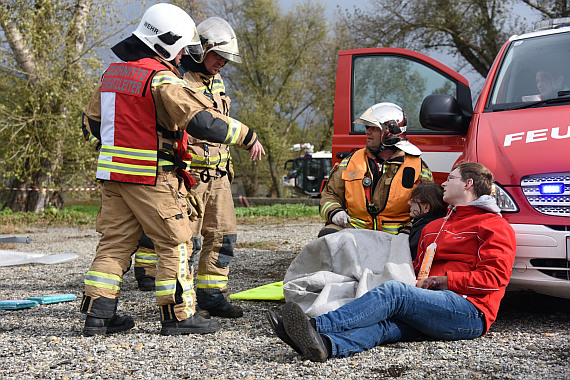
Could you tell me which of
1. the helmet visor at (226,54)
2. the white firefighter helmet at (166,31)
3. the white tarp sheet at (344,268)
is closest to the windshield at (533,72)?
the white tarp sheet at (344,268)

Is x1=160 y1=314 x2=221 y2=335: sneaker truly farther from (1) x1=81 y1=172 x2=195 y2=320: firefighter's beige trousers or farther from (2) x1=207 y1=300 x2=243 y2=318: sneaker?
(2) x1=207 y1=300 x2=243 y2=318: sneaker

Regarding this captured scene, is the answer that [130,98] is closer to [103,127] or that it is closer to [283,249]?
[103,127]

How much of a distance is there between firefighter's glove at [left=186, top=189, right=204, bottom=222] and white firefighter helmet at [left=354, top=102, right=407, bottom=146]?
1.54 metres

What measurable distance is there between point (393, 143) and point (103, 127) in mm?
2260

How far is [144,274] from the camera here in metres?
6.08

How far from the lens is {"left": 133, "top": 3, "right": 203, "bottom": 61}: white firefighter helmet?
4094 millimetres

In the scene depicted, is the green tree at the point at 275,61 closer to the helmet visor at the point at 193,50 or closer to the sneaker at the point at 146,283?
the sneaker at the point at 146,283

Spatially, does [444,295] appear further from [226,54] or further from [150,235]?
[226,54]

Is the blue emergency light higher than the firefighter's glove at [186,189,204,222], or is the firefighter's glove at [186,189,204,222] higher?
the blue emergency light

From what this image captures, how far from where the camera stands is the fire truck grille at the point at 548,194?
392cm

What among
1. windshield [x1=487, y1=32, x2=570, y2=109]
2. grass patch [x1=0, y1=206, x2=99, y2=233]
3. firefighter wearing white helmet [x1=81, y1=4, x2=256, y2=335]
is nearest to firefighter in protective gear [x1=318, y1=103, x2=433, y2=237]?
windshield [x1=487, y1=32, x2=570, y2=109]

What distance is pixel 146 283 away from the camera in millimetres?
6051

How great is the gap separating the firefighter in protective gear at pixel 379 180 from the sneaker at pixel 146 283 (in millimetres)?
1864

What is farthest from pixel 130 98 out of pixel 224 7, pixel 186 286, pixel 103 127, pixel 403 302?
pixel 224 7
